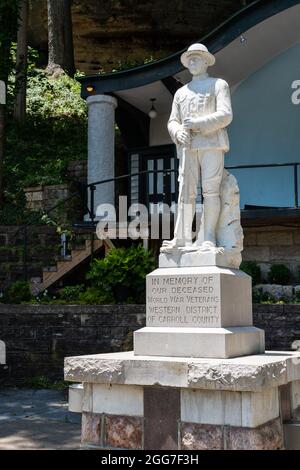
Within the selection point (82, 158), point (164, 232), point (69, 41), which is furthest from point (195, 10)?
point (164, 232)

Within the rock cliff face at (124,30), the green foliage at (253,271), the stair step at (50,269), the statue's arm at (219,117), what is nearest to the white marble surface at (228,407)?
the statue's arm at (219,117)

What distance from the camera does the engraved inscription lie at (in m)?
6.50

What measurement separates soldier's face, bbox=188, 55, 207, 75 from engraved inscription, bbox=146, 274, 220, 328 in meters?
2.41

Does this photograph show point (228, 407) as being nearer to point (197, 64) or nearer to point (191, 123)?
point (191, 123)

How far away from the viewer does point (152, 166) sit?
60.9 feet

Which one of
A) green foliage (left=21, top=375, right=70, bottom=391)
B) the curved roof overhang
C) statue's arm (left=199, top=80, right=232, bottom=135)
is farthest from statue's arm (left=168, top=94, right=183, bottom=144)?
the curved roof overhang

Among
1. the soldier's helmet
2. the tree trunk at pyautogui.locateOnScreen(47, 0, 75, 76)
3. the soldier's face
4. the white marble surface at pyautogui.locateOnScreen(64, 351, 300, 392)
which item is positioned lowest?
the white marble surface at pyautogui.locateOnScreen(64, 351, 300, 392)

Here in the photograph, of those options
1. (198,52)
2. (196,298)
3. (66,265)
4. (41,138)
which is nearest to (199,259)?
A: (196,298)

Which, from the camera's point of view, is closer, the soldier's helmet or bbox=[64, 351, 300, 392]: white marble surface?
bbox=[64, 351, 300, 392]: white marble surface

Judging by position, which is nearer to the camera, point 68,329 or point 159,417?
point 159,417

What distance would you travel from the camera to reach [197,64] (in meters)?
7.29

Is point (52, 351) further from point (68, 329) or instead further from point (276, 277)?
point (276, 277)

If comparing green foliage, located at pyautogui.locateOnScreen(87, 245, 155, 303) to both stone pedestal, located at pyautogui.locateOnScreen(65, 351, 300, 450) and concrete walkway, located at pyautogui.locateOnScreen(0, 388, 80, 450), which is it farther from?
stone pedestal, located at pyautogui.locateOnScreen(65, 351, 300, 450)

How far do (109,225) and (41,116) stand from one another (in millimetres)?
10171
